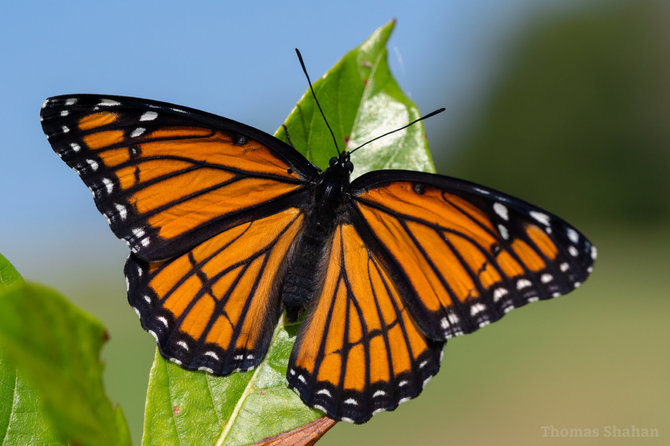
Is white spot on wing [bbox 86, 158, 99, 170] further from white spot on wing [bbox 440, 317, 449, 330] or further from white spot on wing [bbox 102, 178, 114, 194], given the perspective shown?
white spot on wing [bbox 440, 317, 449, 330]

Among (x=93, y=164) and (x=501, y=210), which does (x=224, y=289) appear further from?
(x=501, y=210)

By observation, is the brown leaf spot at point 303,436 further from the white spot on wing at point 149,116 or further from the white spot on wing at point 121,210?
the white spot on wing at point 149,116

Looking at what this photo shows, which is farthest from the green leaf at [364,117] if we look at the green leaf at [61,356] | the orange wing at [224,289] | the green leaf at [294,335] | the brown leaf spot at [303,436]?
the green leaf at [61,356]

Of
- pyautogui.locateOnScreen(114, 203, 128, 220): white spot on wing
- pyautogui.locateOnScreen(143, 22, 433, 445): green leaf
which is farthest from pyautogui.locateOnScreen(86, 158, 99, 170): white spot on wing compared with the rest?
pyautogui.locateOnScreen(143, 22, 433, 445): green leaf

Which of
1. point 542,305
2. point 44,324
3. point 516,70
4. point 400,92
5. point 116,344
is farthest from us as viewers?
point 516,70

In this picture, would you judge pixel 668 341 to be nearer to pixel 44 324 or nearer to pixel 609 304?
pixel 609 304

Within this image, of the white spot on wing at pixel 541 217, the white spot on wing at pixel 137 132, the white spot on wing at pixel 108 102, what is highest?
the white spot on wing at pixel 108 102

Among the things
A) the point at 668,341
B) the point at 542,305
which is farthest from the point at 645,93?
the point at 668,341
